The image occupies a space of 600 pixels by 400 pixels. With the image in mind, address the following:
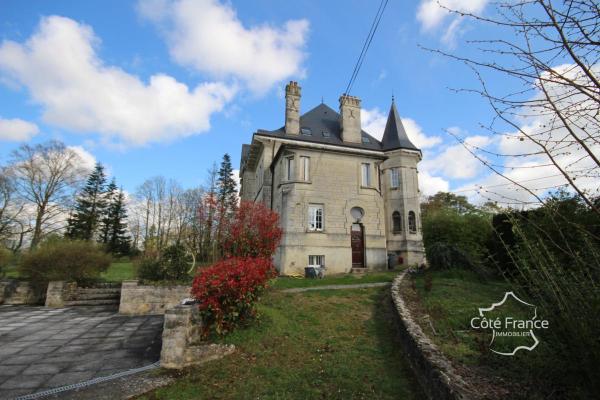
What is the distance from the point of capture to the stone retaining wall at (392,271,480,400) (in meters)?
3.16

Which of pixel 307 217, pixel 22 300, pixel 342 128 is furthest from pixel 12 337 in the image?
pixel 342 128

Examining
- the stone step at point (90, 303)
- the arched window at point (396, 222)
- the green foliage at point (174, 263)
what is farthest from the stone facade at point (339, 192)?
the stone step at point (90, 303)

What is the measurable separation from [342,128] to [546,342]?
18.6 m

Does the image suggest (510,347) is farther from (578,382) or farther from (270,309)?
(270,309)

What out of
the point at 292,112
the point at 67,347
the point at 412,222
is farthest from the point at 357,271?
the point at 67,347

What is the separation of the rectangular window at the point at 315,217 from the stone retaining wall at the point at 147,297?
317 inches

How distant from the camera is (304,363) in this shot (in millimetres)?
4961

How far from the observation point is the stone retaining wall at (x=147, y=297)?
965 cm

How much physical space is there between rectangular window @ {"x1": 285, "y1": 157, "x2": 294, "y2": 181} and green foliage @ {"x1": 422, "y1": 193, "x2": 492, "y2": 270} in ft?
24.9

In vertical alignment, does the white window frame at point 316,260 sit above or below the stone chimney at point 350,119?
below

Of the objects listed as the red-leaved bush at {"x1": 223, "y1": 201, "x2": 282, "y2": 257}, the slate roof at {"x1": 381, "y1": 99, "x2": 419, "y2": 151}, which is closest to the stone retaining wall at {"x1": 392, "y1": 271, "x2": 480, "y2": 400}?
the red-leaved bush at {"x1": 223, "y1": 201, "x2": 282, "y2": 257}

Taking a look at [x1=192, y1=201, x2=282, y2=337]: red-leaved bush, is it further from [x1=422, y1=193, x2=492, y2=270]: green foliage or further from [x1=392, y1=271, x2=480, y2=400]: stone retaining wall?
[x1=422, y1=193, x2=492, y2=270]: green foliage

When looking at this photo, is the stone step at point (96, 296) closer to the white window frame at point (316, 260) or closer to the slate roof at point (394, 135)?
the white window frame at point (316, 260)

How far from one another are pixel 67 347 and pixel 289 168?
12.7 metres
